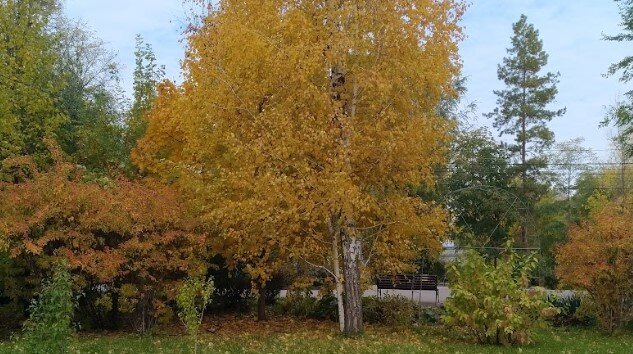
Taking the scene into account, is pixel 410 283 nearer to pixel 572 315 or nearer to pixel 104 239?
pixel 572 315

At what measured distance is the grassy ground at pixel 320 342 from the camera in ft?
32.0

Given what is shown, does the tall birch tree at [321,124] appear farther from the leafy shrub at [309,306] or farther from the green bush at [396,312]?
the leafy shrub at [309,306]

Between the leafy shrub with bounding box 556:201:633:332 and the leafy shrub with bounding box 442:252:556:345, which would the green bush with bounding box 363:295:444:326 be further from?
the leafy shrub with bounding box 442:252:556:345

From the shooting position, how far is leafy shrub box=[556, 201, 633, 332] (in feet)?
44.4

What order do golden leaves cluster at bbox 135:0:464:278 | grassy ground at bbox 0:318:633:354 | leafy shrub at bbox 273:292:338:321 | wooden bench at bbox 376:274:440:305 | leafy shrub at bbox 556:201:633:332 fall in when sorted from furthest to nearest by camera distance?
wooden bench at bbox 376:274:440:305
leafy shrub at bbox 273:292:338:321
leafy shrub at bbox 556:201:633:332
golden leaves cluster at bbox 135:0:464:278
grassy ground at bbox 0:318:633:354

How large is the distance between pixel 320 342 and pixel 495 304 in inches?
122

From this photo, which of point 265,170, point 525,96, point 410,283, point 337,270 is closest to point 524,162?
point 525,96

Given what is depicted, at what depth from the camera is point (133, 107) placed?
1897 cm

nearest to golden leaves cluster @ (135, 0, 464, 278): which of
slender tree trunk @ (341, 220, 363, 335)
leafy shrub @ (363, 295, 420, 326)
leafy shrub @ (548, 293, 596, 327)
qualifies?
slender tree trunk @ (341, 220, 363, 335)

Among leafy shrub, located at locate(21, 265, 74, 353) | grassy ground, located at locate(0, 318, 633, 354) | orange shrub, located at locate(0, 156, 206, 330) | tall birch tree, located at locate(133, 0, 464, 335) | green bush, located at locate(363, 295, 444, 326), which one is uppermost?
tall birch tree, located at locate(133, 0, 464, 335)

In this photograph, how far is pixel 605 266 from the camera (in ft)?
44.1

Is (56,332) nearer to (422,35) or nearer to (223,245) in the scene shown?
(223,245)

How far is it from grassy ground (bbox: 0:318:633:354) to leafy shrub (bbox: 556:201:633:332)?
25.5 inches

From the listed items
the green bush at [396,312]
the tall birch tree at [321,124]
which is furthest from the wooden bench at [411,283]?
the tall birch tree at [321,124]
